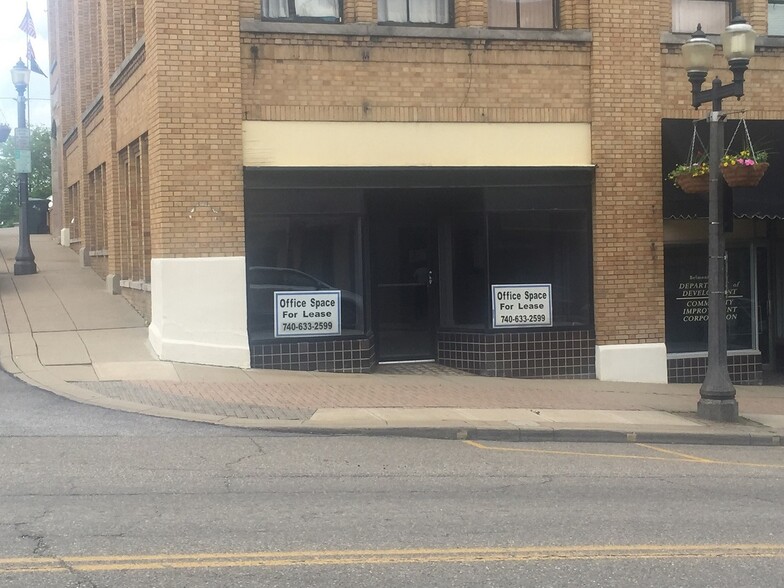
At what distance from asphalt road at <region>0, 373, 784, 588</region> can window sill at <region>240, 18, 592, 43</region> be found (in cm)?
612

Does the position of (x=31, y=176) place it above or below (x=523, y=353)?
above

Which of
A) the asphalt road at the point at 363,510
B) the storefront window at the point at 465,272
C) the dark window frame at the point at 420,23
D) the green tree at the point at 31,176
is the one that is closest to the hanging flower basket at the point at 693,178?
the storefront window at the point at 465,272

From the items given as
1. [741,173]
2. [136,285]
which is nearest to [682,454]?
[741,173]

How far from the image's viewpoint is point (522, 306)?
47.5ft

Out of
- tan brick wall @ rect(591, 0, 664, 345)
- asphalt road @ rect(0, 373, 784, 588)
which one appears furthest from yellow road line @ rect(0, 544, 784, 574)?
tan brick wall @ rect(591, 0, 664, 345)

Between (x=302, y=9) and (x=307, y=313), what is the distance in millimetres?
4444

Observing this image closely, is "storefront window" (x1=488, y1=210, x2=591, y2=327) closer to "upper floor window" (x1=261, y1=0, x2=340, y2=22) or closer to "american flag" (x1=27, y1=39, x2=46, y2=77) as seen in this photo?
"upper floor window" (x1=261, y1=0, x2=340, y2=22)

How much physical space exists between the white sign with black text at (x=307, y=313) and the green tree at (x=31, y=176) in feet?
151

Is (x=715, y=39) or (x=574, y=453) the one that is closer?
(x=574, y=453)

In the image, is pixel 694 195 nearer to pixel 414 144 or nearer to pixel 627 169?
pixel 627 169

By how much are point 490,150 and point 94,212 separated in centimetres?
1200

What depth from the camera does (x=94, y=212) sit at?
74.0 ft

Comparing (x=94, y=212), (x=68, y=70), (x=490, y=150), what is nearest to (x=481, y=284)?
(x=490, y=150)

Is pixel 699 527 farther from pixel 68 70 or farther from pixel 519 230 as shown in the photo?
pixel 68 70
